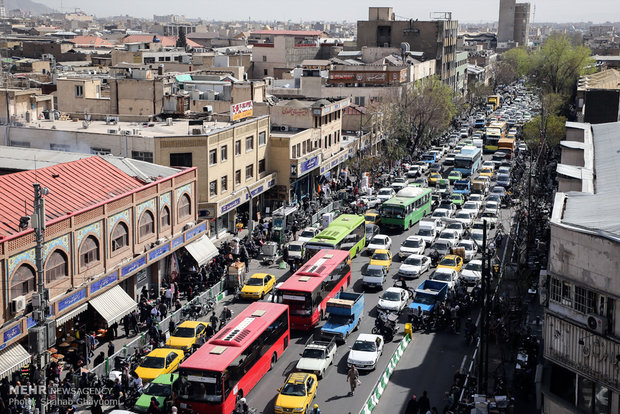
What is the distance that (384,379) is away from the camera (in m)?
31.0

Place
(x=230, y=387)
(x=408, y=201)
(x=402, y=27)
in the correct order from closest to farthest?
1. (x=230, y=387)
2. (x=408, y=201)
3. (x=402, y=27)

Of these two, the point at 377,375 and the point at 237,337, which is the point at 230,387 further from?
the point at 377,375

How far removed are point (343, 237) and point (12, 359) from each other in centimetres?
2254

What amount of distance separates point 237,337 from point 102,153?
78.9 ft

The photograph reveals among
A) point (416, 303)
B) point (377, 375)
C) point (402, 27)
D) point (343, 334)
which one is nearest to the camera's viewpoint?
point (377, 375)

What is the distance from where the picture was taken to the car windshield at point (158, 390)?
28.5 meters

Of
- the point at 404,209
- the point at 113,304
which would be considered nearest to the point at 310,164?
the point at 404,209

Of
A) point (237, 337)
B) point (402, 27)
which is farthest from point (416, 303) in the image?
point (402, 27)

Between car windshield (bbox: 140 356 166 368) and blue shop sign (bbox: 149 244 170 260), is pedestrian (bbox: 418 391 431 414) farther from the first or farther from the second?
blue shop sign (bbox: 149 244 170 260)

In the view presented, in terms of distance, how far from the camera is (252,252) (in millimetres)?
48906

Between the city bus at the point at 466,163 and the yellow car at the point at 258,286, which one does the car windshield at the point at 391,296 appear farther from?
the city bus at the point at 466,163

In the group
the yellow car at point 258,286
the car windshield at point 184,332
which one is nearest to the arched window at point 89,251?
the car windshield at point 184,332

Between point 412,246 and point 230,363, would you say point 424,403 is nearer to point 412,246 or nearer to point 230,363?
point 230,363

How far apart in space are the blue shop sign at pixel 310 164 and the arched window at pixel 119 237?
2502 centimetres
